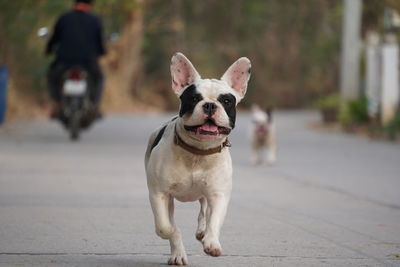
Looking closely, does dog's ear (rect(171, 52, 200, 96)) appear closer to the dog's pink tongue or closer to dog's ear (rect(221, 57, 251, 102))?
dog's ear (rect(221, 57, 251, 102))

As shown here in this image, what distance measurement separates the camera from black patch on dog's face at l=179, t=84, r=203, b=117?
681cm

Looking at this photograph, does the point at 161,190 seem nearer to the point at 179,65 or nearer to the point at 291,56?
the point at 179,65

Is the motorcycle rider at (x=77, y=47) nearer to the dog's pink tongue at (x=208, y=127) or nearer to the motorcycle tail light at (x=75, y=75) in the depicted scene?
the motorcycle tail light at (x=75, y=75)

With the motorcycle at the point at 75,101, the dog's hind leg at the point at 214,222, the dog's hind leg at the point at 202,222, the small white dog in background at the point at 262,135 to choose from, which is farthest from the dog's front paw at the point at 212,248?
the motorcycle at the point at 75,101

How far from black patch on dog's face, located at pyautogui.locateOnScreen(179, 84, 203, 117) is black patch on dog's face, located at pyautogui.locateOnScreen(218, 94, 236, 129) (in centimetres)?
15

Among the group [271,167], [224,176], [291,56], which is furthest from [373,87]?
[291,56]

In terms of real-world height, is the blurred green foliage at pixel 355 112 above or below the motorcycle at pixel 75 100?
below

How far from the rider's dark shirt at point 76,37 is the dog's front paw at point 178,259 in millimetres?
12401

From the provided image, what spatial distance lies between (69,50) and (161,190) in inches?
488

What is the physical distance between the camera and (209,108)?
22.0 feet

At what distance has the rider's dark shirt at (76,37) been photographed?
19078 millimetres

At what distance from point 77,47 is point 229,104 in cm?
1245

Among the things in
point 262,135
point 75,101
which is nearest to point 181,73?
point 262,135

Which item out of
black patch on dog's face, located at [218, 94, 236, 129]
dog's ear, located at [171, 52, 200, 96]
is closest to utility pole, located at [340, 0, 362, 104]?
dog's ear, located at [171, 52, 200, 96]
